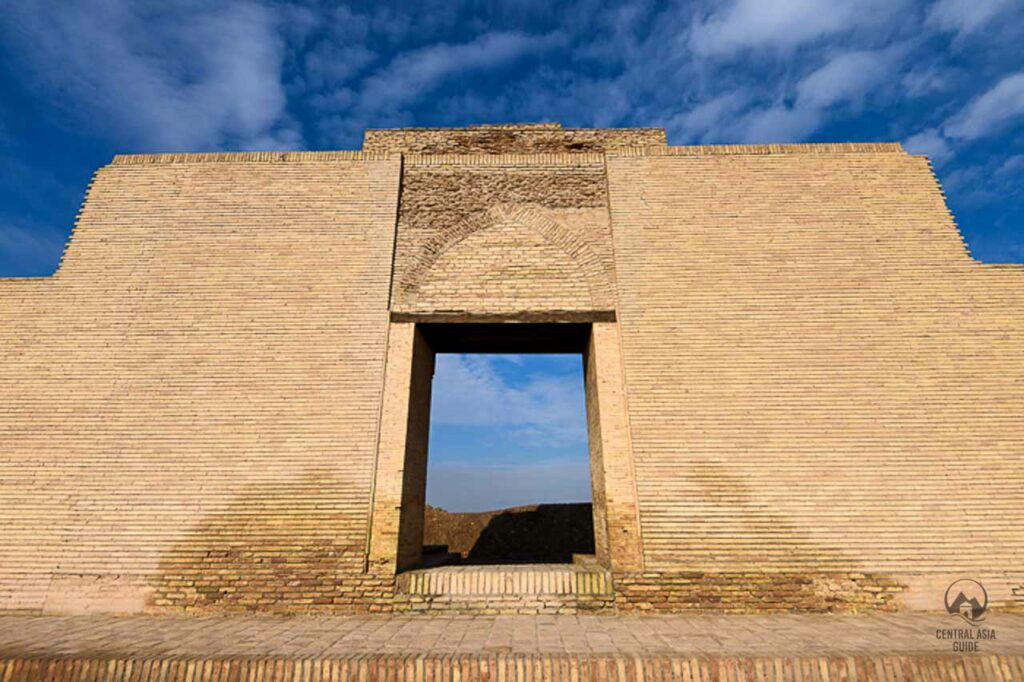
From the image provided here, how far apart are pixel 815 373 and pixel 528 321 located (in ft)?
11.1

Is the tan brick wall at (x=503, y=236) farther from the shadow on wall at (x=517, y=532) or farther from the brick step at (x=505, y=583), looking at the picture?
the shadow on wall at (x=517, y=532)

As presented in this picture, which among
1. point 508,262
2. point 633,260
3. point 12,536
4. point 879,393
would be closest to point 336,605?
point 12,536

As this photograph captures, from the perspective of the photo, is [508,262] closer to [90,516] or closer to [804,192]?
[804,192]

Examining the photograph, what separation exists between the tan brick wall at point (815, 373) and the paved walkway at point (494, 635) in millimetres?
544

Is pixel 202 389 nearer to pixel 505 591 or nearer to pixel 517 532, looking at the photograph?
pixel 505 591

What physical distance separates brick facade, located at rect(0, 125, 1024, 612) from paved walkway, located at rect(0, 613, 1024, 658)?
31cm

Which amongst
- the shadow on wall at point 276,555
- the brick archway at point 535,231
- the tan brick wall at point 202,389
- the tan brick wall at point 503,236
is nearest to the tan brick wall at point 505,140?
the tan brick wall at point 503,236

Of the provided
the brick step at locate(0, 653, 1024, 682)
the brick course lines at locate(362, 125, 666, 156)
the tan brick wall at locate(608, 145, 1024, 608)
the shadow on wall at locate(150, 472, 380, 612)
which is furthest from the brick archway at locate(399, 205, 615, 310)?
the brick step at locate(0, 653, 1024, 682)

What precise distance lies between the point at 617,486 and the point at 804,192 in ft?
15.3

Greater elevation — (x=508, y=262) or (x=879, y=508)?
(x=508, y=262)

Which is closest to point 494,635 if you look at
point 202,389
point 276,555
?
point 276,555

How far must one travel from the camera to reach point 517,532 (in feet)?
39.7

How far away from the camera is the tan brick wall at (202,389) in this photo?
16.8ft

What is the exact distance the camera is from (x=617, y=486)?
17.7 ft
